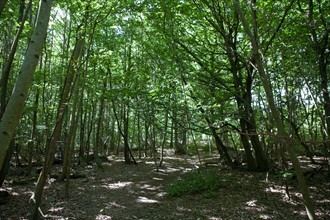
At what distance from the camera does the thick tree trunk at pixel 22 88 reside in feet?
7.54

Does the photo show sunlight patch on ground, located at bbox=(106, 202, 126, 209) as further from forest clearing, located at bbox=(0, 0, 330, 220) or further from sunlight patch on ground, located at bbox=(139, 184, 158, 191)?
sunlight patch on ground, located at bbox=(139, 184, 158, 191)

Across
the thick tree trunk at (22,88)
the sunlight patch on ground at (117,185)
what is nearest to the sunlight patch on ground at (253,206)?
the sunlight patch on ground at (117,185)

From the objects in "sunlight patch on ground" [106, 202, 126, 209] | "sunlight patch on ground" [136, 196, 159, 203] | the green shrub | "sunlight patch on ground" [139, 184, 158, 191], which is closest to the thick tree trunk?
"sunlight patch on ground" [106, 202, 126, 209]

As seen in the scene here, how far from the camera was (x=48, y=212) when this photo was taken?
6785mm

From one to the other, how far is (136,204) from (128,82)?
19.0ft

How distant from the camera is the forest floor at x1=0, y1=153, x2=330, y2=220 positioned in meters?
6.27

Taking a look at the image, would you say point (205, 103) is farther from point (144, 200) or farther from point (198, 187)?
point (144, 200)

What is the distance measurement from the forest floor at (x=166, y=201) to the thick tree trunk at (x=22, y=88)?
16.3 ft

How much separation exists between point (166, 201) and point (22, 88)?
6298 millimetres

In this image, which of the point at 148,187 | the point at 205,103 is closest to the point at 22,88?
the point at 205,103

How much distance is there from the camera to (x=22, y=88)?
96.7 inches

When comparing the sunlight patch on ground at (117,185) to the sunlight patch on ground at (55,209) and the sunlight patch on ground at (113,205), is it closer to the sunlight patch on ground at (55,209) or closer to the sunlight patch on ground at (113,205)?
the sunlight patch on ground at (113,205)

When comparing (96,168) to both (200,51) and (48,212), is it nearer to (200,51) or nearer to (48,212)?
(48,212)

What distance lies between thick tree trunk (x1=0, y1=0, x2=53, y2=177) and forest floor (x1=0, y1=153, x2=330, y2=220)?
496 centimetres
